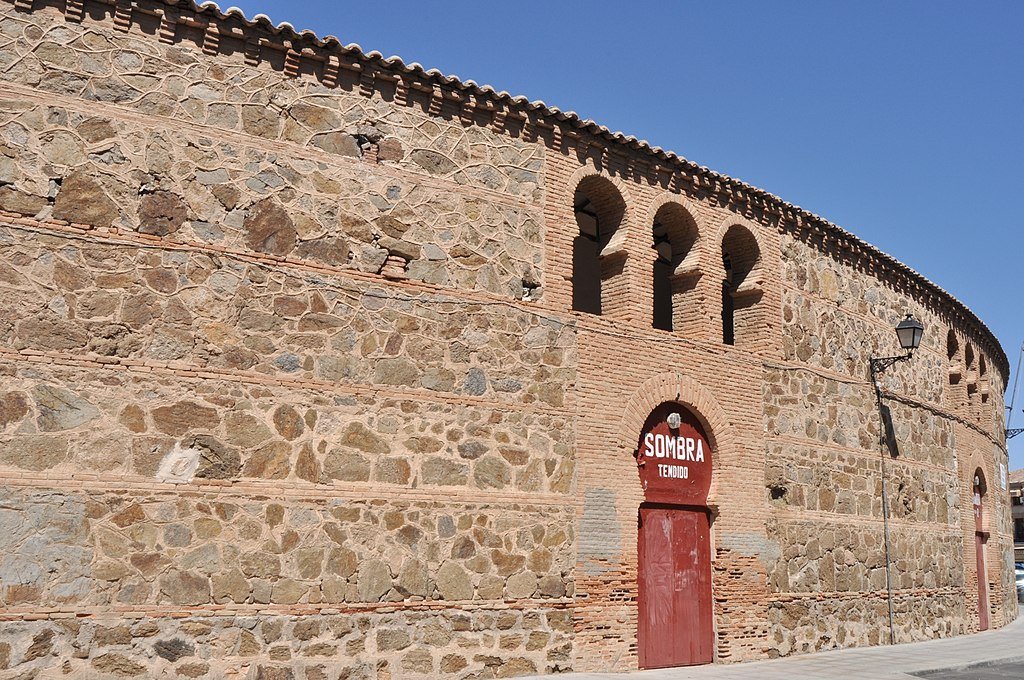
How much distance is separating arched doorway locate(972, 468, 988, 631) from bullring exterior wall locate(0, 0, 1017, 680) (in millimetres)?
7701

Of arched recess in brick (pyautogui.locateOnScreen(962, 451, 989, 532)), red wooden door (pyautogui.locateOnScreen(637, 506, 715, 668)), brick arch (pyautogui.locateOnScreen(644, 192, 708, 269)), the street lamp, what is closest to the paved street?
red wooden door (pyautogui.locateOnScreen(637, 506, 715, 668))

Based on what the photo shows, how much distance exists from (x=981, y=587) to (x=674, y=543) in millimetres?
10057

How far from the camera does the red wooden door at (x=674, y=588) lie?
11.7 meters

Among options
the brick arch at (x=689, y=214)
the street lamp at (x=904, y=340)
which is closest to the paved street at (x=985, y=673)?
the street lamp at (x=904, y=340)

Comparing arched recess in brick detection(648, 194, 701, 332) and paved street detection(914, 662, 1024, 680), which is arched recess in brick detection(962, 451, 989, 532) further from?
arched recess in brick detection(648, 194, 701, 332)

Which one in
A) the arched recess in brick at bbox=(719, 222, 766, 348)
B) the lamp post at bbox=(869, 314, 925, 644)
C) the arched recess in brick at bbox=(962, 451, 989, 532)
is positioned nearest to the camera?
the arched recess in brick at bbox=(719, 222, 766, 348)

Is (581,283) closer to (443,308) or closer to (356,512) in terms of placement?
(443,308)

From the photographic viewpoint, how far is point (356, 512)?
944cm

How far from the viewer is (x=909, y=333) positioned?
609 inches

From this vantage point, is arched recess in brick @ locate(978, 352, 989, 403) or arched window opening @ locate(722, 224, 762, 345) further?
arched recess in brick @ locate(978, 352, 989, 403)

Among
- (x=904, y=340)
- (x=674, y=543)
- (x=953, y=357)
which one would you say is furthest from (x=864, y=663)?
(x=953, y=357)

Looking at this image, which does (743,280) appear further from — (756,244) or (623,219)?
(623,219)

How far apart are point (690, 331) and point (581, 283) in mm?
2312

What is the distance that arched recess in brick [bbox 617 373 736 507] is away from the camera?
11.6 m
